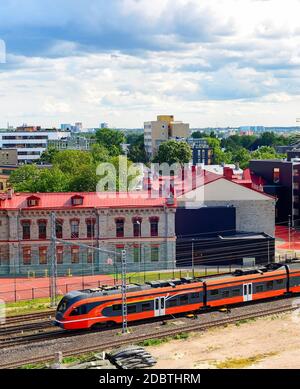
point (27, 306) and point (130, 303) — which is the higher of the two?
point (130, 303)

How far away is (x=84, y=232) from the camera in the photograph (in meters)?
59.7

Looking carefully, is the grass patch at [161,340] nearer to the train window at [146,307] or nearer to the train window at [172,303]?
the train window at [146,307]

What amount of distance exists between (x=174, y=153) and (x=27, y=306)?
9162 centimetres

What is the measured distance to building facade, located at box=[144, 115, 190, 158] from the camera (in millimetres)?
187875

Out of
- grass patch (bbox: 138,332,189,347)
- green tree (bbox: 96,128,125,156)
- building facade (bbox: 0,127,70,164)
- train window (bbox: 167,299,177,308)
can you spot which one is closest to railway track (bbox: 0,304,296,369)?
grass patch (bbox: 138,332,189,347)

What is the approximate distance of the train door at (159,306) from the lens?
41869mm

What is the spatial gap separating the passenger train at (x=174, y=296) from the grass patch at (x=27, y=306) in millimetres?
6729

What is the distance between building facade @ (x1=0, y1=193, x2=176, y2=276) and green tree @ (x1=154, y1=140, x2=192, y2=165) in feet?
246

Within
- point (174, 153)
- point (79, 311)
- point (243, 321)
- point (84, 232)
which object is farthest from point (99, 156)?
point (79, 311)

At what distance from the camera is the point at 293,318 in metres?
43.1

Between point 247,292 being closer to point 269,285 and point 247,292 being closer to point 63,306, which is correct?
point 269,285

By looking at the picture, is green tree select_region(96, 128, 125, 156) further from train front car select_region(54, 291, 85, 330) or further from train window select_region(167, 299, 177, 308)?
train front car select_region(54, 291, 85, 330)

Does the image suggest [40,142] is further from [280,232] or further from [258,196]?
[258,196]

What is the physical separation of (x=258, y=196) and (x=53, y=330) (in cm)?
3290
